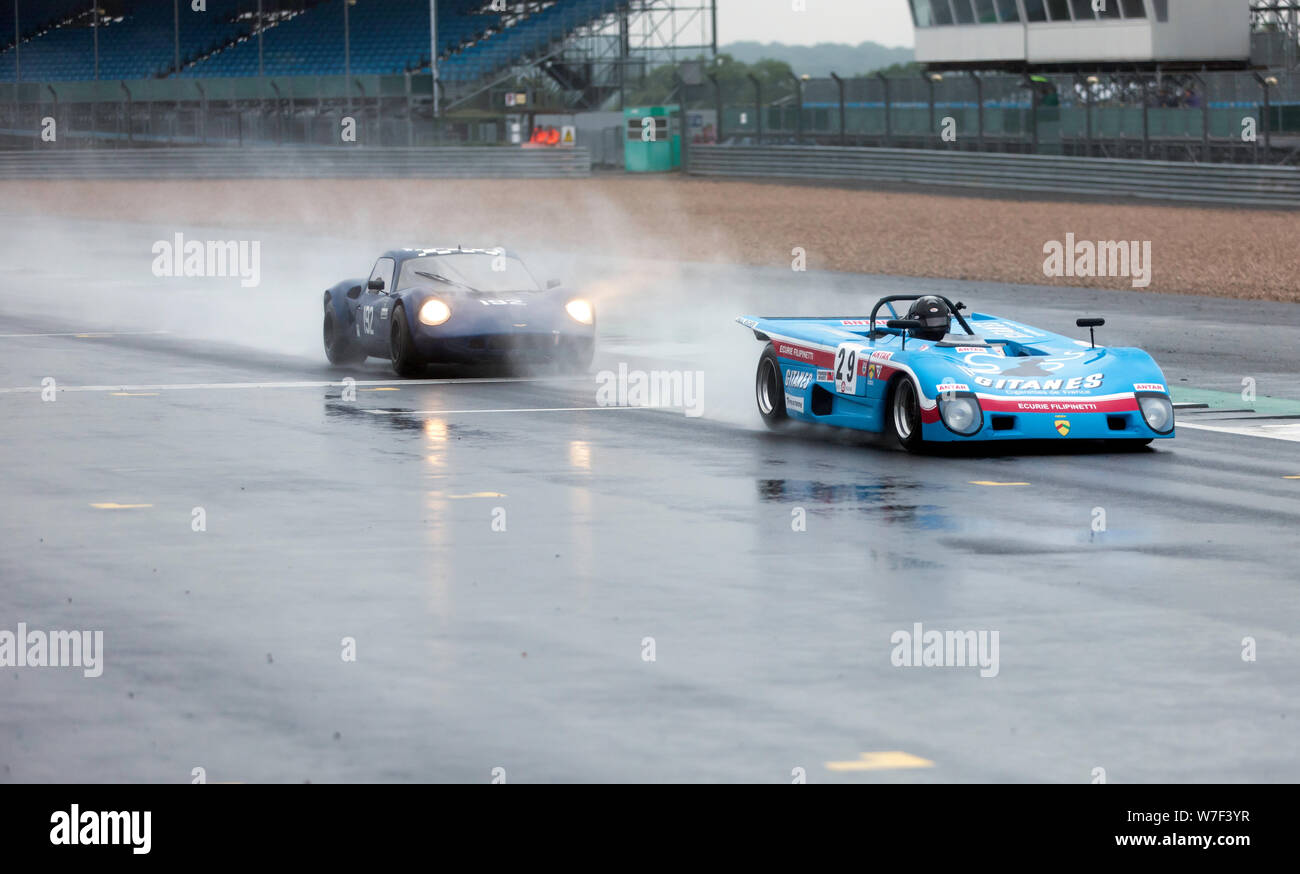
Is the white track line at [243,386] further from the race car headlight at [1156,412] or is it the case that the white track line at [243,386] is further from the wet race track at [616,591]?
the race car headlight at [1156,412]

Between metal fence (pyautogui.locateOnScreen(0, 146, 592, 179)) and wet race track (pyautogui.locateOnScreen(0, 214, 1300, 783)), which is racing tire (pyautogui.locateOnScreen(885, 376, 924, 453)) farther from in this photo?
metal fence (pyautogui.locateOnScreen(0, 146, 592, 179))

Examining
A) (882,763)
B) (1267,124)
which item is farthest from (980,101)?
(882,763)

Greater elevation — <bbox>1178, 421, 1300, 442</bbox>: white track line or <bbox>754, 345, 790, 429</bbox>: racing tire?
<bbox>754, 345, 790, 429</bbox>: racing tire

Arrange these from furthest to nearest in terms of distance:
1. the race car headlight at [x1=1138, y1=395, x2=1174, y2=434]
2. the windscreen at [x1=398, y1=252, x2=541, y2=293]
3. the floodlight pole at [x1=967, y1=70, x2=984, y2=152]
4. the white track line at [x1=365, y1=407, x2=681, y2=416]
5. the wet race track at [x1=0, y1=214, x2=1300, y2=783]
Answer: the floodlight pole at [x1=967, y1=70, x2=984, y2=152], the windscreen at [x1=398, y1=252, x2=541, y2=293], the white track line at [x1=365, y1=407, x2=681, y2=416], the race car headlight at [x1=1138, y1=395, x2=1174, y2=434], the wet race track at [x1=0, y1=214, x2=1300, y2=783]

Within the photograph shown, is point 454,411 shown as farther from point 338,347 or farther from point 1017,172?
point 1017,172

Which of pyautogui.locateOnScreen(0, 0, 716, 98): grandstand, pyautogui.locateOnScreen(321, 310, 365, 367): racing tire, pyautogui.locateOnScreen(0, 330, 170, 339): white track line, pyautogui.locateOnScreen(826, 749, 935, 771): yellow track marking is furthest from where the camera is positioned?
pyautogui.locateOnScreen(0, 0, 716, 98): grandstand

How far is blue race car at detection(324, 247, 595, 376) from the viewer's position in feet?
60.2

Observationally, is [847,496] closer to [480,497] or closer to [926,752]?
[480,497]

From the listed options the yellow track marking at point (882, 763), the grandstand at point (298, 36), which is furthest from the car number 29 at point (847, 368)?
the grandstand at point (298, 36)

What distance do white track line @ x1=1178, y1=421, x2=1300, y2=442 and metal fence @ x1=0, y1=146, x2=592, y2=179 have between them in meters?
47.0

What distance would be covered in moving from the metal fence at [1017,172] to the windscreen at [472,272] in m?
26.1

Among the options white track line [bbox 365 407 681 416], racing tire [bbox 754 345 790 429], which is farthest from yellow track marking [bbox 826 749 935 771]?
white track line [bbox 365 407 681 416]

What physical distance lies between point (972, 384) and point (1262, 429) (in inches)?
119

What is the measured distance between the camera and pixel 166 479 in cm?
1281
